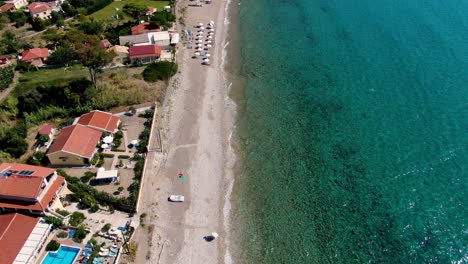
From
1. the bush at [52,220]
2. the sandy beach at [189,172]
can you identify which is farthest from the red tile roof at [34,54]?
the bush at [52,220]

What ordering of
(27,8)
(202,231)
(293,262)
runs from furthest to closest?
(27,8)
(202,231)
(293,262)

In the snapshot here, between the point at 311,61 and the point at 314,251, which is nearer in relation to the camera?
the point at 314,251

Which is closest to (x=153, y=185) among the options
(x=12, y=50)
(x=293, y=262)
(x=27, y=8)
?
(x=293, y=262)

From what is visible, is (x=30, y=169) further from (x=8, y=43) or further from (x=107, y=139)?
(x=8, y=43)

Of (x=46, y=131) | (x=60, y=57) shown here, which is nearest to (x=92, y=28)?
(x=60, y=57)

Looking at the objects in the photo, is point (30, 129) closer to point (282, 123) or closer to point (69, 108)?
point (69, 108)

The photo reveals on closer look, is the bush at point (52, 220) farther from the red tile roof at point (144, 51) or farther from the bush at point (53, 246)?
the red tile roof at point (144, 51)
